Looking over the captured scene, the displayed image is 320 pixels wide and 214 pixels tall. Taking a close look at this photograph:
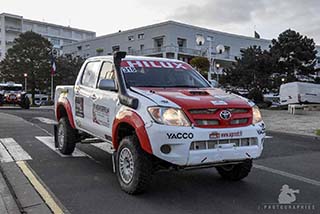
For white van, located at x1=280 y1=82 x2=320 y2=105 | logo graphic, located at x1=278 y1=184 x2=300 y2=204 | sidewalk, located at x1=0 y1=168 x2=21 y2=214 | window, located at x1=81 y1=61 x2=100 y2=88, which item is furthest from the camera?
white van, located at x1=280 y1=82 x2=320 y2=105

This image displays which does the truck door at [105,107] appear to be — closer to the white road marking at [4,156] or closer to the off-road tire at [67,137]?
the off-road tire at [67,137]

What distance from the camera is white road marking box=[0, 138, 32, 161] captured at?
316 inches

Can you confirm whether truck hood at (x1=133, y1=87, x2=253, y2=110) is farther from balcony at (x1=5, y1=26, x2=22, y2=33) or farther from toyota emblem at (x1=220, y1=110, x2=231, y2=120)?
balcony at (x1=5, y1=26, x2=22, y2=33)

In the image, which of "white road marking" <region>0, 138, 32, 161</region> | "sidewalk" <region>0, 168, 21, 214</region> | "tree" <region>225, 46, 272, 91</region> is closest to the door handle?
"sidewalk" <region>0, 168, 21, 214</region>

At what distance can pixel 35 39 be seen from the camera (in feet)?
165

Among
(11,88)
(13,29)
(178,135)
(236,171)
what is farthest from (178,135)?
(13,29)

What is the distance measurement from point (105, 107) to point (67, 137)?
2.22m

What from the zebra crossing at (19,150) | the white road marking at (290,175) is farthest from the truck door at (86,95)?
the white road marking at (290,175)

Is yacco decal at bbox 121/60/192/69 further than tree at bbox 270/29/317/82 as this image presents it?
No

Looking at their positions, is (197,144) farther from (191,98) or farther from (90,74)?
(90,74)

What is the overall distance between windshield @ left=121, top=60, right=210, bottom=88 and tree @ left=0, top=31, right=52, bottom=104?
4474 cm

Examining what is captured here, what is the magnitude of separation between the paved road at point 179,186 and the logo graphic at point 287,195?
6 centimetres

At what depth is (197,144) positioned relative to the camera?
4.88 metres

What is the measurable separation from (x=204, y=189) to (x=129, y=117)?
63.6 inches
